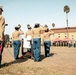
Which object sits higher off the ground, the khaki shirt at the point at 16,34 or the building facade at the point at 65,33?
the khaki shirt at the point at 16,34

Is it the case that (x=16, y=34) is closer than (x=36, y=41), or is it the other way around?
(x=36, y=41)

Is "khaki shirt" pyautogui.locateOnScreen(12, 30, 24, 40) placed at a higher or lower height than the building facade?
higher

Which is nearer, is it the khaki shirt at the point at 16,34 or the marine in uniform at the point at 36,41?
the marine in uniform at the point at 36,41

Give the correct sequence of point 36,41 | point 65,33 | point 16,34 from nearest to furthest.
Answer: point 36,41 < point 16,34 < point 65,33

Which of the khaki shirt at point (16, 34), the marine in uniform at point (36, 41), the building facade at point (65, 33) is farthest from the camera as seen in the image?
the building facade at point (65, 33)

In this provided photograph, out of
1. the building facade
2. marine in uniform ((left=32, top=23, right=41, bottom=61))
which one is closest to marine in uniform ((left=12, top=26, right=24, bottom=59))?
marine in uniform ((left=32, top=23, right=41, bottom=61))

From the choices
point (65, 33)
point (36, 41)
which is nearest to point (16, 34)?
point (36, 41)

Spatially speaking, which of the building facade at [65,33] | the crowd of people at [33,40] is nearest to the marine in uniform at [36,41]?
the crowd of people at [33,40]

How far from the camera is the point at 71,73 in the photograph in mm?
6621

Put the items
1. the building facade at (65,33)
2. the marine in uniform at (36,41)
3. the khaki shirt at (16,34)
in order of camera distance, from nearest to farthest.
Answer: the marine in uniform at (36,41) → the khaki shirt at (16,34) → the building facade at (65,33)

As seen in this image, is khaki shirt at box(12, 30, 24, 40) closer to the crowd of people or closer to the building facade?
the crowd of people

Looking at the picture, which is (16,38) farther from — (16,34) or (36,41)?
(36,41)

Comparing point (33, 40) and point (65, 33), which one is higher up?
point (33, 40)

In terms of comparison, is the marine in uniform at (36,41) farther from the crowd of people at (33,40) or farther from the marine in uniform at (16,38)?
the marine in uniform at (16,38)
